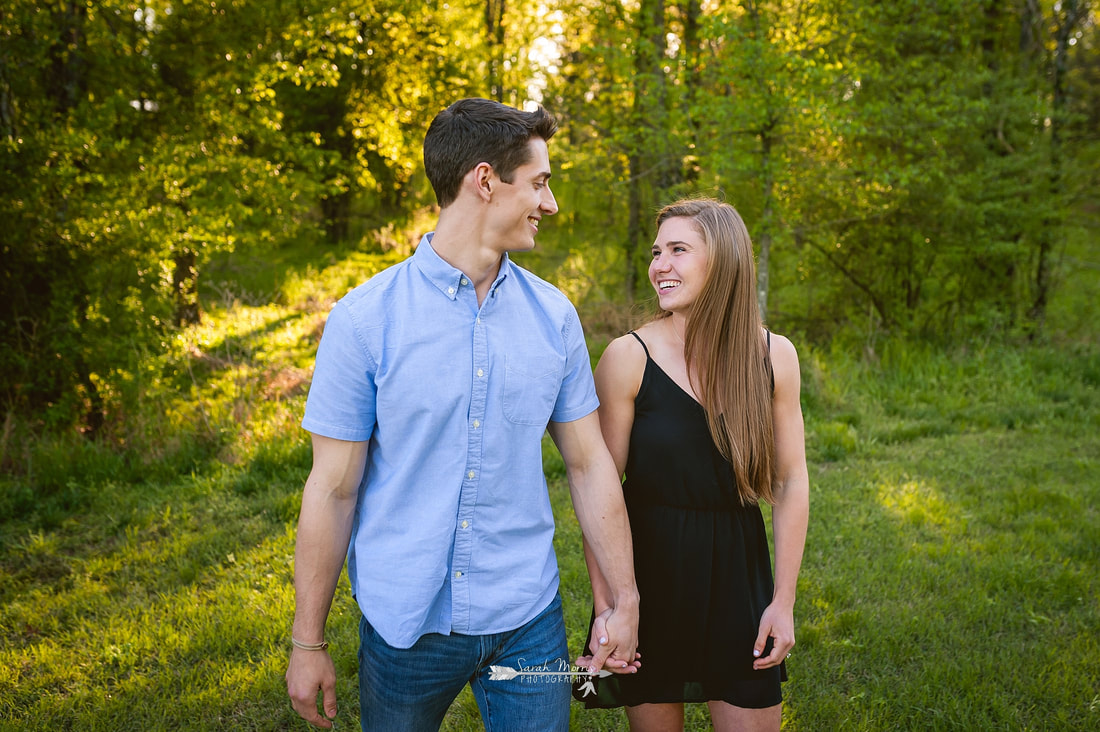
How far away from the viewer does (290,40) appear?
31.7ft

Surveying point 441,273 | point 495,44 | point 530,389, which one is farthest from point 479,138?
point 495,44

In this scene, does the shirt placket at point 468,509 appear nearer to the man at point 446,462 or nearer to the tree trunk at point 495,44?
the man at point 446,462

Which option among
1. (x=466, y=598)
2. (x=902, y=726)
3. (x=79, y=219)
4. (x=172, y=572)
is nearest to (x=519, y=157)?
(x=466, y=598)

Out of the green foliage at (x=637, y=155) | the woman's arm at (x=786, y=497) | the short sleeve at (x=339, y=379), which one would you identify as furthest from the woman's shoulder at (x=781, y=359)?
the green foliage at (x=637, y=155)

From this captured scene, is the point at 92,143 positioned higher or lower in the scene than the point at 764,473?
higher

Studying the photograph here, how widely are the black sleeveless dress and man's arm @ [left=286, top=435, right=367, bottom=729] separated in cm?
86

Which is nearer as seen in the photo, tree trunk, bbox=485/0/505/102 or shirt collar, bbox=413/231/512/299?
shirt collar, bbox=413/231/512/299

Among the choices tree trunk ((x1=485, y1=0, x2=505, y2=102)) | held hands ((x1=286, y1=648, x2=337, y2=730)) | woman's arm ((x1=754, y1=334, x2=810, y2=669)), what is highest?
tree trunk ((x1=485, y1=0, x2=505, y2=102))

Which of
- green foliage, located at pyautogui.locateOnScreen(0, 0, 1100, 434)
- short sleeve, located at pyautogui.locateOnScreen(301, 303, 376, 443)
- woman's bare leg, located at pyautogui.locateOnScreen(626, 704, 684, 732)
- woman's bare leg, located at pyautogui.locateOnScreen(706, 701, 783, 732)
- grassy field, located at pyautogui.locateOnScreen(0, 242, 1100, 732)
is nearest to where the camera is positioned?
short sleeve, located at pyautogui.locateOnScreen(301, 303, 376, 443)

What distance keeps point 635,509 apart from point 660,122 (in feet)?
25.8

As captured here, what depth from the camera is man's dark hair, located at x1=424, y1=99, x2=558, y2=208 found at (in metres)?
1.85

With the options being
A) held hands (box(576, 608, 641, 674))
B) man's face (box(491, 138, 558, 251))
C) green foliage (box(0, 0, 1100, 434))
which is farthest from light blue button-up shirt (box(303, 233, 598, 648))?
green foliage (box(0, 0, 1100, 434))

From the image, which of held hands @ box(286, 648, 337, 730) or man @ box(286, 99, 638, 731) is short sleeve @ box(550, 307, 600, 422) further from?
held hands @ box(286, 648, 337, 730)

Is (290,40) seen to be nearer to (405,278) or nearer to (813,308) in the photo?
(813,308)
